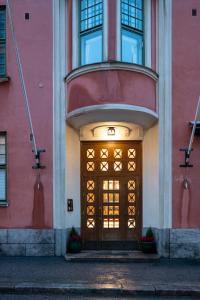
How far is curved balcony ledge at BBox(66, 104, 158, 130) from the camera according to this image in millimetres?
9430

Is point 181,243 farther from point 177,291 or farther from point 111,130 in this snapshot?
point 111,130

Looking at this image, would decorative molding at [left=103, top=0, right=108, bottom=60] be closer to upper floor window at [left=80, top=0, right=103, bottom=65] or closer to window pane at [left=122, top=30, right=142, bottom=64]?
upper floor window at [left=80, top=0, right=103, bottom=65]

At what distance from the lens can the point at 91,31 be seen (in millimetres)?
10148

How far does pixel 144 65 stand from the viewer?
397 inches

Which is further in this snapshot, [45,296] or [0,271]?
[0,271]

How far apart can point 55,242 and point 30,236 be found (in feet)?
2.40

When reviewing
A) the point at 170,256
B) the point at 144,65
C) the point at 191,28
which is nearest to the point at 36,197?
the point at 170,256

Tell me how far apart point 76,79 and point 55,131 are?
1.59 meters

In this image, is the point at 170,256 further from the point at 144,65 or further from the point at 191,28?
the point at 191,28

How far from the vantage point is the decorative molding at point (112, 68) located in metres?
9.47

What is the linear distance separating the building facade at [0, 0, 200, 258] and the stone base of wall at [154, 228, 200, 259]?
0.09 ft

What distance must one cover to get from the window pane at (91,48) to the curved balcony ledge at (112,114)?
4.93ft

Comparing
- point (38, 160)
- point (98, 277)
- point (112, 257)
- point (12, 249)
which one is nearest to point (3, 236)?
point (12, 249)

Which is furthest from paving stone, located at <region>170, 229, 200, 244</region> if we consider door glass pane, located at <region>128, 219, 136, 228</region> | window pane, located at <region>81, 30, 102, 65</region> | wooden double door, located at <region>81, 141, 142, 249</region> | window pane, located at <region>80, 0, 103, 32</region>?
window pane, located at <region>80, 0, 103, 32</region>
